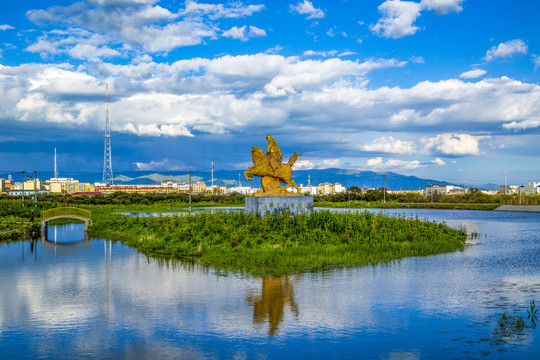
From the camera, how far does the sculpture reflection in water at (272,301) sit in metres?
10.1

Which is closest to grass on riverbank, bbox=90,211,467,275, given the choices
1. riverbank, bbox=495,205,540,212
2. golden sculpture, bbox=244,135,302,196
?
golden sculpture, bbox=244,135,302,196

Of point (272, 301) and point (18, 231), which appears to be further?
point (18, 231)

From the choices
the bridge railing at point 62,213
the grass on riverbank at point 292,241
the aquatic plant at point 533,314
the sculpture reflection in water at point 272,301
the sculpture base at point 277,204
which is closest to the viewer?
the aquatic plant at point 533,314

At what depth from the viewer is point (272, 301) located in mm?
11586

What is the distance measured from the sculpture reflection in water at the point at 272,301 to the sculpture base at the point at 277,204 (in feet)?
34.0

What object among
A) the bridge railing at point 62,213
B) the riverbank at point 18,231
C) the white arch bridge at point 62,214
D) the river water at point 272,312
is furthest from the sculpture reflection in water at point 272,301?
the bridge railing at point 62,213

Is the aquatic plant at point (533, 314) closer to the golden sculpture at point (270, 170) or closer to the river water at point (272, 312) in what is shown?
the river water at point (272, 312)

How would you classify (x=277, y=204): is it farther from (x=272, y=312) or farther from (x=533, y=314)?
(x=533, y=314)

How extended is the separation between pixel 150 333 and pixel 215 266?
7830 millimetres

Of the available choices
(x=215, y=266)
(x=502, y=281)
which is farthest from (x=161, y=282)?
(x=502, y=281)

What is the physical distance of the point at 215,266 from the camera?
17.0 metres

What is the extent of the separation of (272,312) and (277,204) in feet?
46.0

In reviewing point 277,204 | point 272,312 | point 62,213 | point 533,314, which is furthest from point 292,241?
point 62,213

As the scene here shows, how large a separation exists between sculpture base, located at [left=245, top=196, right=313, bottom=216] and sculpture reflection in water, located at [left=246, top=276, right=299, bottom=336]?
1036cm
